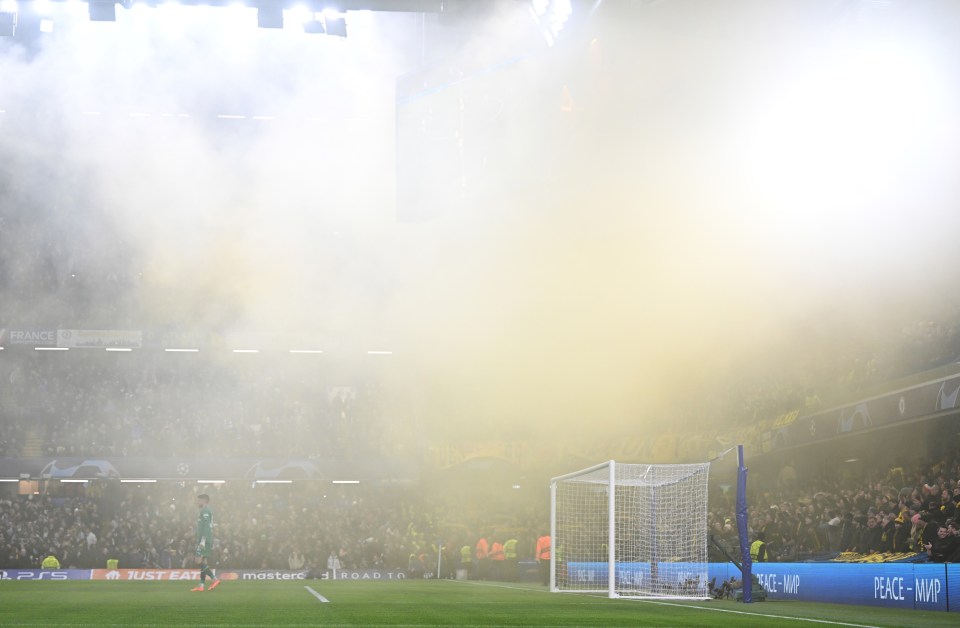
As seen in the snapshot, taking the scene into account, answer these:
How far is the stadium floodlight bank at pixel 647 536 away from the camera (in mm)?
14445

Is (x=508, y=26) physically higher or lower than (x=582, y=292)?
higher

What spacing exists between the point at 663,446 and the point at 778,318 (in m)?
4.57

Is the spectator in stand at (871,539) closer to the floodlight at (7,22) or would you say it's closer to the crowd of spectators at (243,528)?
the crowd of spectators at (243,528)

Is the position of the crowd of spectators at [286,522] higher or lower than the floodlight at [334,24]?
lower

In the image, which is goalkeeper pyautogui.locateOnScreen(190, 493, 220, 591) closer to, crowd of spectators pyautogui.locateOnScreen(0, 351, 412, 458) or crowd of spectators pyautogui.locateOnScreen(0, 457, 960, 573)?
crowd of spectators pyautogui.locateOnScreen(0, 457, 960, 573)

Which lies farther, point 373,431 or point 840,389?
point 373,431

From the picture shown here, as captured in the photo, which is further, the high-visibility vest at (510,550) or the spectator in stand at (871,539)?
the high-visibility vest at (510,550)

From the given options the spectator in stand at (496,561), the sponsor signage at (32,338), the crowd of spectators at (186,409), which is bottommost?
the spectator in stand at (496,561)

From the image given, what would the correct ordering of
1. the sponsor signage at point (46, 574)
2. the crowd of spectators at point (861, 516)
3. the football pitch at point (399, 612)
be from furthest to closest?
1. the sponsor signage at point (46, 574)
2. the crowd of spectators at point (861, 516)
3. the football pitch at point (399, 612)

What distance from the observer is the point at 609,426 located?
2834cm

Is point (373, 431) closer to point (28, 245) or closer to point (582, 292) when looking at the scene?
point (582, 292)

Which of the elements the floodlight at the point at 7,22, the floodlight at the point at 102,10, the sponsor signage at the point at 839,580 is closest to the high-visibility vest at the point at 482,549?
the sponsor signage at the point at 839,580

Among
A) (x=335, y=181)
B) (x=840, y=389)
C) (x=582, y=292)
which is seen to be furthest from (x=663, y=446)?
(x=335, y=181)

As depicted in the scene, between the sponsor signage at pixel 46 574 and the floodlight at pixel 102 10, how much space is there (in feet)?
52.3
